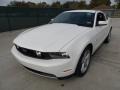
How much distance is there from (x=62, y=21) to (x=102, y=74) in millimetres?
1960

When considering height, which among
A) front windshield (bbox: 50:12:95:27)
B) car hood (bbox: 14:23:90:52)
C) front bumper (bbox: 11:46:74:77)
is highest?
front windshield (bbox: 50:12:95:27)

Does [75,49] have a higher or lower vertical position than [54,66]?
higher

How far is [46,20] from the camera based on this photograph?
40.4 feet

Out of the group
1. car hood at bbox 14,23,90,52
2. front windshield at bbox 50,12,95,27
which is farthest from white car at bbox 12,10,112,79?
front windshield at bbox 50,12,95,27

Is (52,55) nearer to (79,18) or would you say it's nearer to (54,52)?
(54,52)

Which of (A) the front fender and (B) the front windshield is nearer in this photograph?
(A) the front fender

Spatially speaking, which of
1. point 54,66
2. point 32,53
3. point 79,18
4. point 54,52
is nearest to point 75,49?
point 54,52

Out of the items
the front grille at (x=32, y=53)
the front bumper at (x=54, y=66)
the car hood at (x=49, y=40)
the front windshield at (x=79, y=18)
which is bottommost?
the front bumper at (x=54, y=66)

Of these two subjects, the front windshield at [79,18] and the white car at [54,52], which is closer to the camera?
the white car at [54,52]

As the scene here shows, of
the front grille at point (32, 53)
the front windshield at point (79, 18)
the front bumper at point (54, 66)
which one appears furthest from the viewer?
the front windshield at point (79, 18)

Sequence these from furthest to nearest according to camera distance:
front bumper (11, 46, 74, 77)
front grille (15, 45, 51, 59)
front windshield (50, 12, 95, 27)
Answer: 1. front windshield (50, 12, 95, 27)
2. front grille (15, 45, 51, 59)
3. front bumper (11, 46, 74, 77)

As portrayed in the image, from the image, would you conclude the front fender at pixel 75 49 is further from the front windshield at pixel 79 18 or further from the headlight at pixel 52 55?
the front windshield at pixel 79 18

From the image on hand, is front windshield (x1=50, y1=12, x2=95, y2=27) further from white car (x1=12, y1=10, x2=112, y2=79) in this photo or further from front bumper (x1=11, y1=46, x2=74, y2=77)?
front bumper (x1=11, y1=46, x2=74, y2=77)

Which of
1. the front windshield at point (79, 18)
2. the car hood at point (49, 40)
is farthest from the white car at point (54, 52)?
the front windshield at point (79, 18)
